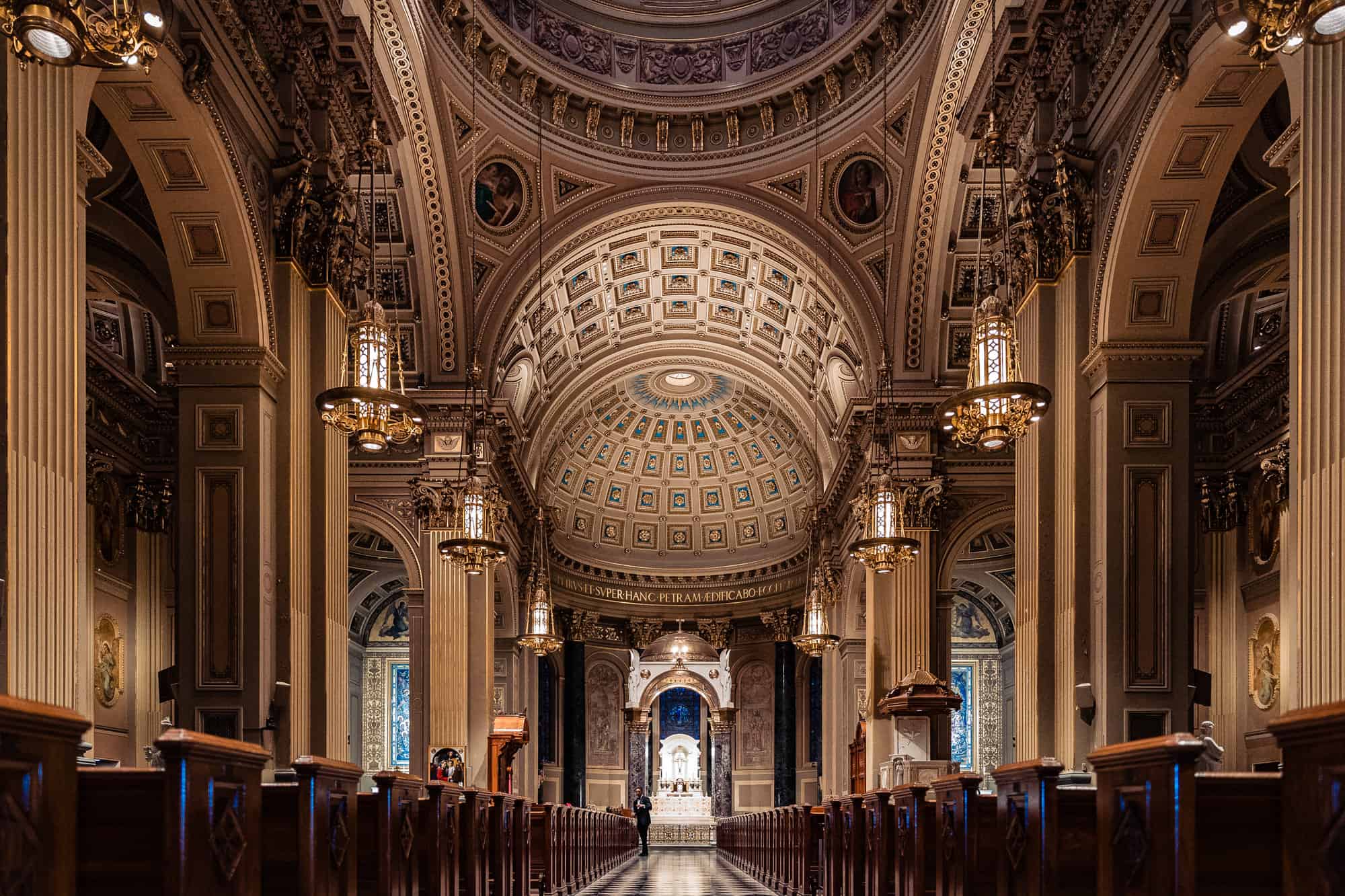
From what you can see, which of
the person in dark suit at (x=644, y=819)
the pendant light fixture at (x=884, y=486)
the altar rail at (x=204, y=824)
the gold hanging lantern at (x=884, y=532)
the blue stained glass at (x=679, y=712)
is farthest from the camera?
the blue stained glass at (x=679, y=712)

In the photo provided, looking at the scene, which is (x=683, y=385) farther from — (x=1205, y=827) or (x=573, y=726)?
(x=1205, y=827)

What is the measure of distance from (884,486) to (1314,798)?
9593 millimetres

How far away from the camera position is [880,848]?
8383mm

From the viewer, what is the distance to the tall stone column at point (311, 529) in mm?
9367

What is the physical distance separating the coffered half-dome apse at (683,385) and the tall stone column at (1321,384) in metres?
13.2

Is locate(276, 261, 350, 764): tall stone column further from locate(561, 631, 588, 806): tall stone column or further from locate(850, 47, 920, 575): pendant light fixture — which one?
locate(561, 631, 588, 806): tall stone column

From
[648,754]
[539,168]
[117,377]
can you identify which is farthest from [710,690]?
[117,377]

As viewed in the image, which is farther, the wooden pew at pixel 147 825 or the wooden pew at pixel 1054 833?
the wooden pew at pixel 1054 833

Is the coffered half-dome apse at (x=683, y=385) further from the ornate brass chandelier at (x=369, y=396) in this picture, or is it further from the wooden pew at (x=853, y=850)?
the ornate brass chandelier at (x=369, y=396)

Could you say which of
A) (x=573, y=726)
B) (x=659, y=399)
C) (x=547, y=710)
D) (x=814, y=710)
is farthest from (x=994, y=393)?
(x=573, y=726)

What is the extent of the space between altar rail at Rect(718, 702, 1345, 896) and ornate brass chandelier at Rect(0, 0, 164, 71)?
4195 millimetres

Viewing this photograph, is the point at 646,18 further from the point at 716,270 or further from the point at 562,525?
the point at 562,525

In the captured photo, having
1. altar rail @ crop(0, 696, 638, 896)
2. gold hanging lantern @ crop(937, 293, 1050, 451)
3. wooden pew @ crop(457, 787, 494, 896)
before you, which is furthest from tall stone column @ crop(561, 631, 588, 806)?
gold hanging lantern @ crop(937, 293, 1050, 451)

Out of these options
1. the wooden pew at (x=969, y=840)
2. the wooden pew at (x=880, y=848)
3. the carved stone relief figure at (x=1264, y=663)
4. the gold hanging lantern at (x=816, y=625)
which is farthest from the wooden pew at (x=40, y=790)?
the gold hanging lantern at (x=816, y=625)
